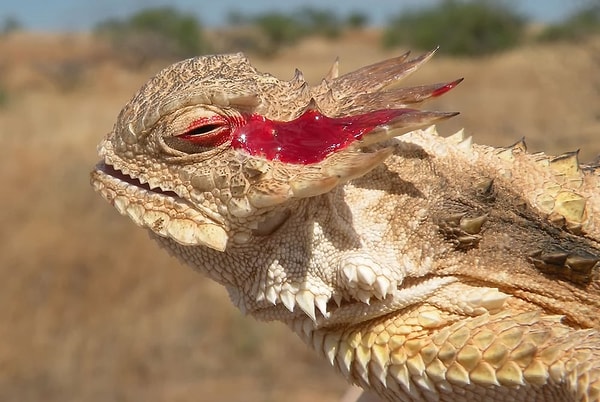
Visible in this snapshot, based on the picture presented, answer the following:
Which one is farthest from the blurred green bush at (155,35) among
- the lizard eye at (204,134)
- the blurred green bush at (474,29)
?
the lizard eye at (204,134)

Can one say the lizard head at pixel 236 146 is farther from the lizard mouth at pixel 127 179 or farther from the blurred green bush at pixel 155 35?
the blurred green bush at pixel 155 35

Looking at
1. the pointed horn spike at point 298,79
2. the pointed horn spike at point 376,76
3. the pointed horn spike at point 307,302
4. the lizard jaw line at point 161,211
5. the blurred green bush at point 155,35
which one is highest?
the blurred green bush at point 155,35

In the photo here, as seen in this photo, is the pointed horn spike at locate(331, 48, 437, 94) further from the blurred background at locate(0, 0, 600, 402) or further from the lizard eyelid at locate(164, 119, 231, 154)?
the blurred background at locate(0, 0, 600, 402)

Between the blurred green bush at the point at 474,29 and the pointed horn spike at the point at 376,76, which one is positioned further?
the blurred green bush at the point at 474,29

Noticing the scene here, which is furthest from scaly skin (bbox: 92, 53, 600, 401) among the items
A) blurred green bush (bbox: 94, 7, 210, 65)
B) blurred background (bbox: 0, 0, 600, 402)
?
blurred green bush (bbox: 94, 7, 210, 65)

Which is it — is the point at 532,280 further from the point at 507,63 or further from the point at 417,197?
the point at 507,63

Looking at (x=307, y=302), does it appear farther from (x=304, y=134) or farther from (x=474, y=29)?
(x=474, y=29)

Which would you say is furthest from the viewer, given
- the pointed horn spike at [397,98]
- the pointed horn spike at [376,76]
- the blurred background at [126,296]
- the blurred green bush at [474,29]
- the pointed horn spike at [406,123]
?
the blurred green bush at [474,29]

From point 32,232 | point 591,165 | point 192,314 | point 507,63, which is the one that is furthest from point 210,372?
point 507,63
